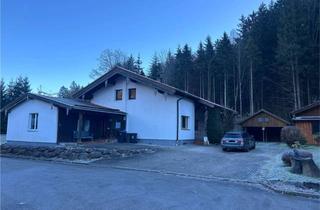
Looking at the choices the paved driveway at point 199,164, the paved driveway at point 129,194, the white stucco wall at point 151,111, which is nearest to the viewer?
the paved driveway at point 129,194

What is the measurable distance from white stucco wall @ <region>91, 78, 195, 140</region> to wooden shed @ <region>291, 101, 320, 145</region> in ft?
35.0

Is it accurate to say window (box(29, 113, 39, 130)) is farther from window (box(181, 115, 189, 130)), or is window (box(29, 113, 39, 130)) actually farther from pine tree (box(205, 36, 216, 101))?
pine tree (box(205, 36, 216, 101))

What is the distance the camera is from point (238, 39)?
1852 inches

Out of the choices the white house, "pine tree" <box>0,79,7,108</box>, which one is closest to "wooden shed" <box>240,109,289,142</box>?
the white house

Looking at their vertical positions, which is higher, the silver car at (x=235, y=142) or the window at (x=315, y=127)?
the window at (x=315, y=127)

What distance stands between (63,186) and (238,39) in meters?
42.2

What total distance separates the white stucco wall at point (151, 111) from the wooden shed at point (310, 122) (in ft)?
35.0

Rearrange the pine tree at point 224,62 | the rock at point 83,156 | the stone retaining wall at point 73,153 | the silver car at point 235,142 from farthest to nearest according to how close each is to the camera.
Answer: the pine tree at point 224,62
the silver car at point 235,142
the stone retaining wall at point 73,153
the rock at point 83,156

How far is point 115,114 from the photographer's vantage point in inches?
1058

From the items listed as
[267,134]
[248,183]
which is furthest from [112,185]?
[267,134]

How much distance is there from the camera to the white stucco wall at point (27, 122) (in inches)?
902

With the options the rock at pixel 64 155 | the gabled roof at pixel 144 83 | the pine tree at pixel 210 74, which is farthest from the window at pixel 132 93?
the pine tree at pixel 210 74

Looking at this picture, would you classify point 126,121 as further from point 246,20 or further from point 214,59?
point 246,20

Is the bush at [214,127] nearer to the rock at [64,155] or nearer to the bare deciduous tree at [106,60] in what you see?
the rock at [64,155]
